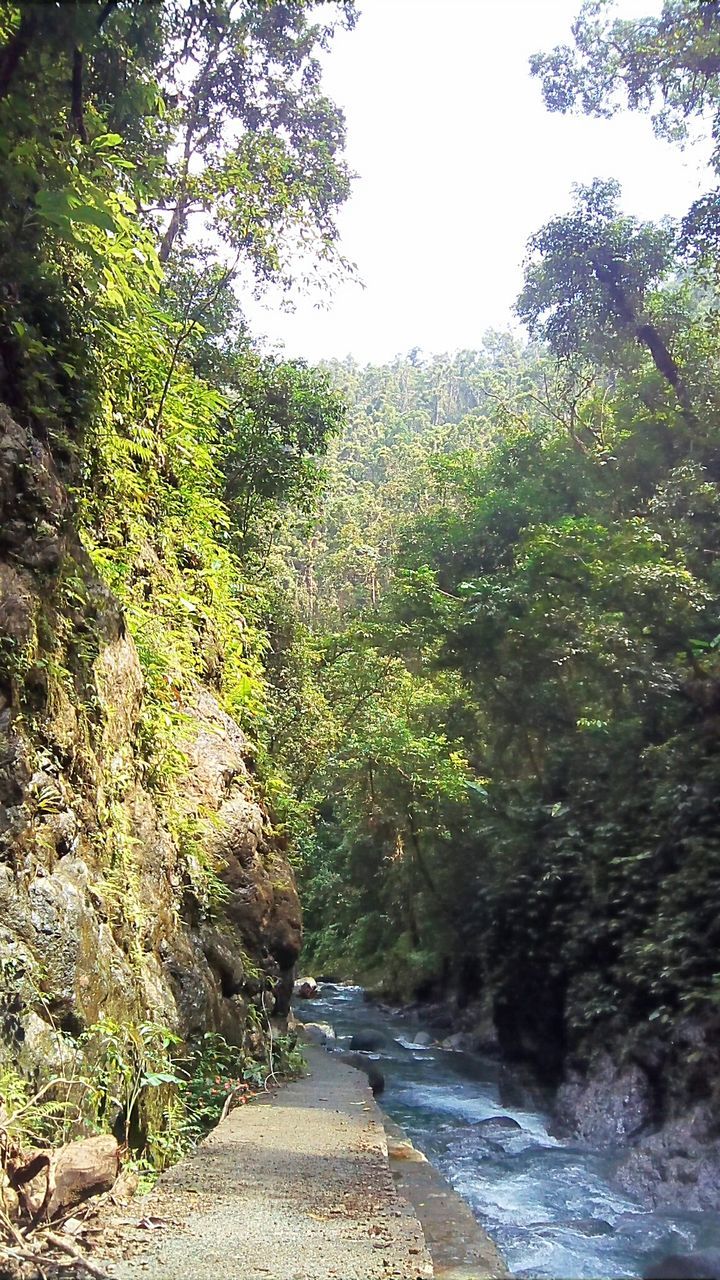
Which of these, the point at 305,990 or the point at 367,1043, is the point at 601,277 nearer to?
the point at 367,1043

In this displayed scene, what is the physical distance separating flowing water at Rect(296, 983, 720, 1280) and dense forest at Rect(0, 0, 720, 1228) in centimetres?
98

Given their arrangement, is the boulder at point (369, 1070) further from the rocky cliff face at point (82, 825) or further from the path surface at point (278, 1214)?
the path surface at point (278, 1214)

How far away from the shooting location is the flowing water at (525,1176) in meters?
6.29

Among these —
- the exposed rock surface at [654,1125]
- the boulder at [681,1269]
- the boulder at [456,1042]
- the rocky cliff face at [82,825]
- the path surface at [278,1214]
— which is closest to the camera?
the boulder at [681,1269]

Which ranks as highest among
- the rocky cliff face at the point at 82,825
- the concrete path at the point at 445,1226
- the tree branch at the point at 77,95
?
the tree branch at the point at 77,95

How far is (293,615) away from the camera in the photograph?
18172 millimetres

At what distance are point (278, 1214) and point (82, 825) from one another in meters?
2.16

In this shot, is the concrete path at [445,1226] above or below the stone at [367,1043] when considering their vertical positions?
below

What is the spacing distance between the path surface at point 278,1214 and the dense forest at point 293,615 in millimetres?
841

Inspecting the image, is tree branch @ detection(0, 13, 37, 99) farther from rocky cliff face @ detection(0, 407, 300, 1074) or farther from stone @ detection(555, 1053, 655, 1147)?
stone @ detection(555, 1053, 655, 1147)

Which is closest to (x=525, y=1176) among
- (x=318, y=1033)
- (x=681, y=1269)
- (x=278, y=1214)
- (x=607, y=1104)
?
(x=607, y=1104)

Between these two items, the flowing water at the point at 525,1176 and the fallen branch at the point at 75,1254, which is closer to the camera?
the fallen branch at the point at 75,1254

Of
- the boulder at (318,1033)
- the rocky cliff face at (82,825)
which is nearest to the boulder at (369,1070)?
the boulder at (318,1033)

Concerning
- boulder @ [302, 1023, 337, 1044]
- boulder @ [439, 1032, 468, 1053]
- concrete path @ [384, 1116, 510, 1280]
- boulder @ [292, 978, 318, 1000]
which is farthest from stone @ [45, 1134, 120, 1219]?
boulder @ [292, 978, 318, 1000]
